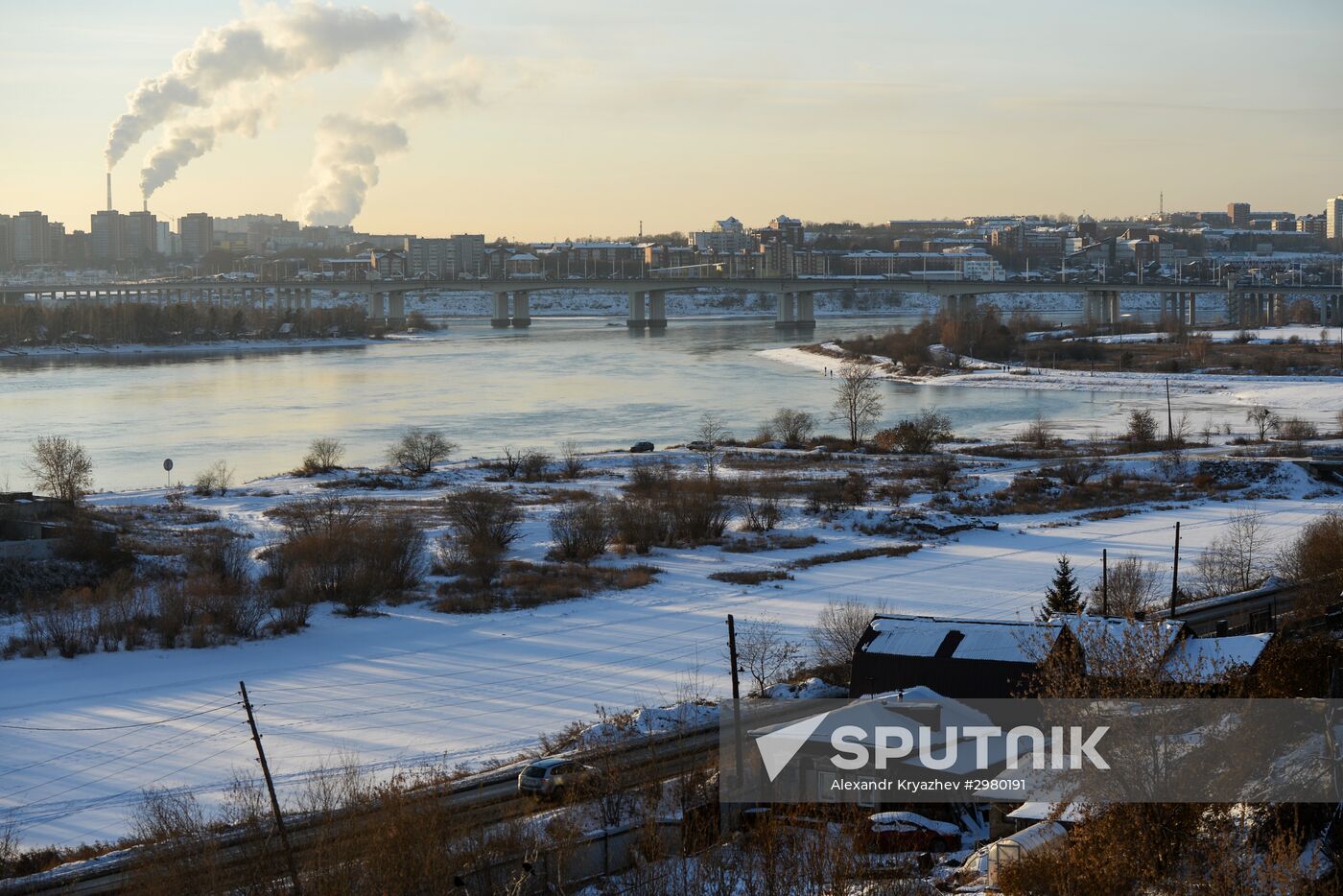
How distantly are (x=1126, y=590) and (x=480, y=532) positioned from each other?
4.84 m

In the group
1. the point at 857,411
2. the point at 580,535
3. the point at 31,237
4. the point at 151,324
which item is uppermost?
the point at 31,237

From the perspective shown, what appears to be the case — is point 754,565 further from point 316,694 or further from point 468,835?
point 468,835

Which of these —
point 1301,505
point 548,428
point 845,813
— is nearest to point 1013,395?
point 548,428

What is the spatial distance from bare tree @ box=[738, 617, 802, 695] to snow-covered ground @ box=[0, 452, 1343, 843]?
0.53ft

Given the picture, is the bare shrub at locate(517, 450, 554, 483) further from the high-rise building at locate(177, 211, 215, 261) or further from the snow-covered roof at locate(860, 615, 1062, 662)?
the high-rise building at locate(177, 211, 215, 261)

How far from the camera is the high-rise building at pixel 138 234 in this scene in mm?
91438

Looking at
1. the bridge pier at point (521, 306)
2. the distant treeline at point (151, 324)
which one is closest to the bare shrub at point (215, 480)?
the distant treeline at point (151, 324)

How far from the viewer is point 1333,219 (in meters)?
90.7

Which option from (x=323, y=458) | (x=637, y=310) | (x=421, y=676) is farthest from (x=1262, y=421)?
(x=637, y=310)

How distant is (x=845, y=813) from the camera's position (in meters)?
4.62

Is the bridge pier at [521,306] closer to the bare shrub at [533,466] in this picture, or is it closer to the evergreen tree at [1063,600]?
the bare shrub at [533,466]

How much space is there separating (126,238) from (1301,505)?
3591 inches

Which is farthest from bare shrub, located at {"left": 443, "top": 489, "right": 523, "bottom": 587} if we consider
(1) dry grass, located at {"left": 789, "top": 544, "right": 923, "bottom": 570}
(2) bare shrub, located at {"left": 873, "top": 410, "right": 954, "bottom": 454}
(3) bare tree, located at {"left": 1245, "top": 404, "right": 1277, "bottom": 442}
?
(3) bare tree, located at {"left": 1245, "top": 404, "right": 1277, "bottom": 442}

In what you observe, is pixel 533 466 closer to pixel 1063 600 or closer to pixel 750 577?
pixel 750 577
